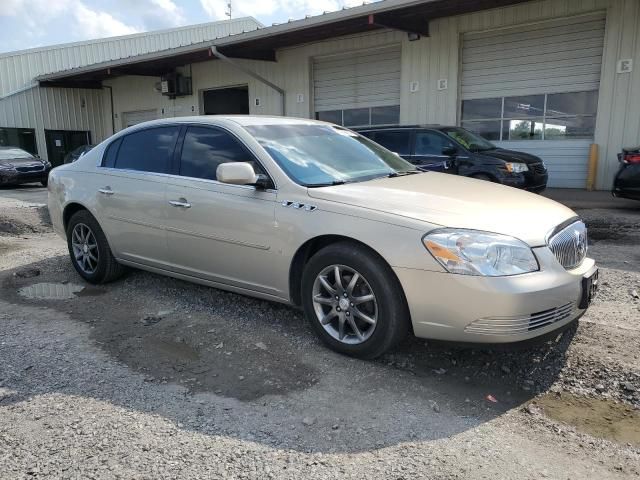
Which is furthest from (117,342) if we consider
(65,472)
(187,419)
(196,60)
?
(196,60)

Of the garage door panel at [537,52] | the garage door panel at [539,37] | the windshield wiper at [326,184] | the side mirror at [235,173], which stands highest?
the garage door panel at [539,37]

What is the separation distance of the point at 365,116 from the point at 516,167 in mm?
8027

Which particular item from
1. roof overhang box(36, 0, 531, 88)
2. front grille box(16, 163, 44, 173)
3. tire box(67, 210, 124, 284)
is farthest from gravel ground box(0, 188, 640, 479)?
front grille box(16, 163, 44, 173)

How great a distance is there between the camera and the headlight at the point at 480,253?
3070 millimetres

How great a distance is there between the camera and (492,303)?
3021mm

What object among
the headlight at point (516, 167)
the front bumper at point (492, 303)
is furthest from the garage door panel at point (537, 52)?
the front bumper at point (492, 303)

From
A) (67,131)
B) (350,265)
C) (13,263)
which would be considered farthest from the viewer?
(67,131)

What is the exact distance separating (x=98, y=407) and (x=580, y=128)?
1326 centimetres

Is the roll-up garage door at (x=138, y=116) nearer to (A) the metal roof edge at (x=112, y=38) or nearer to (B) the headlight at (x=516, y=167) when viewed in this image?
(A) the metal roof edge at (x=112, y=38)

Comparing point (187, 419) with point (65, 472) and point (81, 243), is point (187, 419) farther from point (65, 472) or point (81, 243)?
point (81, 243)

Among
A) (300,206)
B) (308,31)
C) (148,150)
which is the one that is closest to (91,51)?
→ (308,31)

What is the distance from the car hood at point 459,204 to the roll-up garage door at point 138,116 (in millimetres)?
21692

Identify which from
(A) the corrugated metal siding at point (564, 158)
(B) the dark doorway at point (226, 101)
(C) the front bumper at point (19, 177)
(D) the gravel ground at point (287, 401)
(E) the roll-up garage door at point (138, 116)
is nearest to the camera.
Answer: (D) the gravel ground at point (287, 401)

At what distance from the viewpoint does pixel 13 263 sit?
6.50 metres
